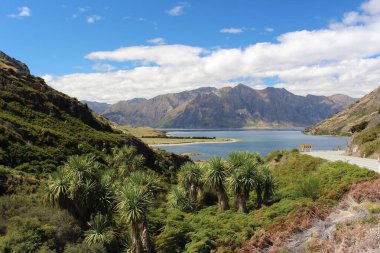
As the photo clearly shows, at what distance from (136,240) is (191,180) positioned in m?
19.8

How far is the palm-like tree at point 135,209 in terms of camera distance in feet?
119

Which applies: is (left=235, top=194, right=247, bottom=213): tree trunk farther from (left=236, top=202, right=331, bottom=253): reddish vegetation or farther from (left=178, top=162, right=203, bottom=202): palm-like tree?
(left=236, top=202, right=331, bottom=253): reddish vegetation

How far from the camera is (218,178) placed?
1946 inches

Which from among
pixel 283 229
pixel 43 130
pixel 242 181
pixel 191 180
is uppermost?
pixel 43 130

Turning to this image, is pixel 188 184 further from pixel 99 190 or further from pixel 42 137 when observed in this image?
pixel 42 137

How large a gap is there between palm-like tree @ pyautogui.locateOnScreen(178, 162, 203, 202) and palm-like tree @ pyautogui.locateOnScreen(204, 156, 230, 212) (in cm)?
417

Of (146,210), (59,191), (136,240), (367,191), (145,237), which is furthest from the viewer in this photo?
(59,191)

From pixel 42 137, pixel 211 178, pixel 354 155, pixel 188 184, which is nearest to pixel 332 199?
pixel 211 178

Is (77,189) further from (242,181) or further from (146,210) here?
→ (242,181)

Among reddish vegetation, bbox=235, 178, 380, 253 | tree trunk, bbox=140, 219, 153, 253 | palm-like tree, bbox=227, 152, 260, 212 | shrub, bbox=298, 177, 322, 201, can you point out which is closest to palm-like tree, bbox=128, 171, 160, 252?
tree trunk, bbox=140, 219, 153, 253

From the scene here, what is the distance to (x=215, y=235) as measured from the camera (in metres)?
38.0

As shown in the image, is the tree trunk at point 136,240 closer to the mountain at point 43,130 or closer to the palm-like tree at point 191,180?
the palm-like tree at point 191,180

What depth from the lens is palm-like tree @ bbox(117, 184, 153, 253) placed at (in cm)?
3612

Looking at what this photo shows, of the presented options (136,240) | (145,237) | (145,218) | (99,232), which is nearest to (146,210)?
(145,218)
